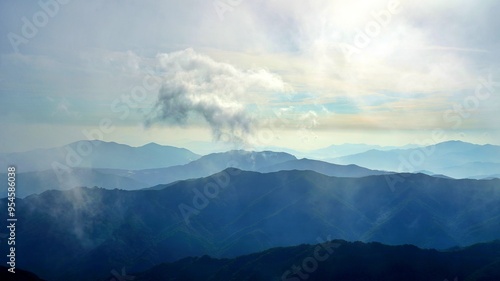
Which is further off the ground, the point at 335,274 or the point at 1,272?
the point at 1,272

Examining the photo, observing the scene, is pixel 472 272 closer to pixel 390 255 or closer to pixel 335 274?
pixel 390 255

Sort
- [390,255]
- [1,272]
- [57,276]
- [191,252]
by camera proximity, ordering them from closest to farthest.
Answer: [1,272], [390,255], [57,276], [191,252]

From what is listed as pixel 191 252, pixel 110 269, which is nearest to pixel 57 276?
pixel 110 269

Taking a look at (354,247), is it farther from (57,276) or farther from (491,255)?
(57,276)

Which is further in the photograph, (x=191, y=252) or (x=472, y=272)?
(x=191, y=252)

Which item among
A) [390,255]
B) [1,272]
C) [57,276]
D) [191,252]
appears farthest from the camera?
[191,252]

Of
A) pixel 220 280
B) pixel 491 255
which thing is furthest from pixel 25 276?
pixel 491 255
